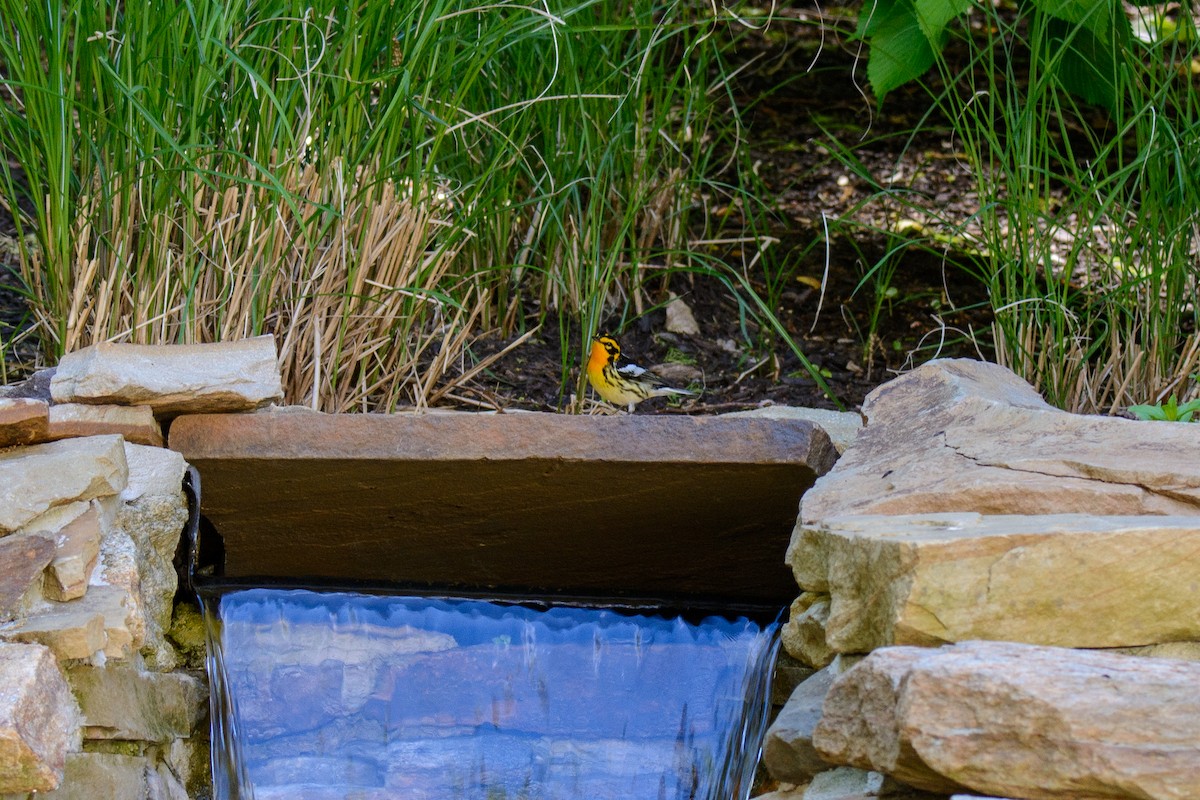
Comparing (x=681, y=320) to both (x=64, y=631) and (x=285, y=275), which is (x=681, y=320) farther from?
(x=64, y=631)

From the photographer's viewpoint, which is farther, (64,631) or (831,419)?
(831,419)

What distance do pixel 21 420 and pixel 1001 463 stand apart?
5.43 feet

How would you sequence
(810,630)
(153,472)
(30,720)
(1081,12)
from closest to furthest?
1. (30,720)
2. (810,630)
3. (153,472)
4. (1081,12)

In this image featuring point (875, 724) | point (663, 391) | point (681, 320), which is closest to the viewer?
point (875, 724)

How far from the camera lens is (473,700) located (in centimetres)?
262

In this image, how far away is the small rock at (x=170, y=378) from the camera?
239cm

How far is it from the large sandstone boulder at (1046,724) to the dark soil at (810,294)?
4.93 feet

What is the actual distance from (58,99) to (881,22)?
2018 mm

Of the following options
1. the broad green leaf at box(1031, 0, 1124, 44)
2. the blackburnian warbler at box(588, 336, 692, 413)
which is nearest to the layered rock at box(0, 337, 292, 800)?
the blackburnian warbler at box(588, 336, 692, 413)

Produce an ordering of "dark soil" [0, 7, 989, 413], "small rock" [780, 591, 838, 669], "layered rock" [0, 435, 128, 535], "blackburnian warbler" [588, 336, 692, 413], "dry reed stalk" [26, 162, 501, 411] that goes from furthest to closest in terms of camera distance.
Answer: "dark soil" [0, 7, 989, 413], "blackburnian warbler" [588, 336, 692, 413], "dry reed stalk" [26, 162, 501, 411], "layered rock" [0, 435, 128, 535], "small rock" [780, 591, 838, 669]

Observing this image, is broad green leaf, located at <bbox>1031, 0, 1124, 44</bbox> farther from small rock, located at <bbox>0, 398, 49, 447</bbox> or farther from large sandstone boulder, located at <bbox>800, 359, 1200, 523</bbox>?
small rock, located at <bbox>0, 398, 49, 447</bbox>

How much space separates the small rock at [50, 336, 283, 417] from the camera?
7.84ft

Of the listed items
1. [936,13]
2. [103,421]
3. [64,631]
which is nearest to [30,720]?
[64,631]

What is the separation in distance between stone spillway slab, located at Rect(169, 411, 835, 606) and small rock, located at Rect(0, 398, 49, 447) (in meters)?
0.26
